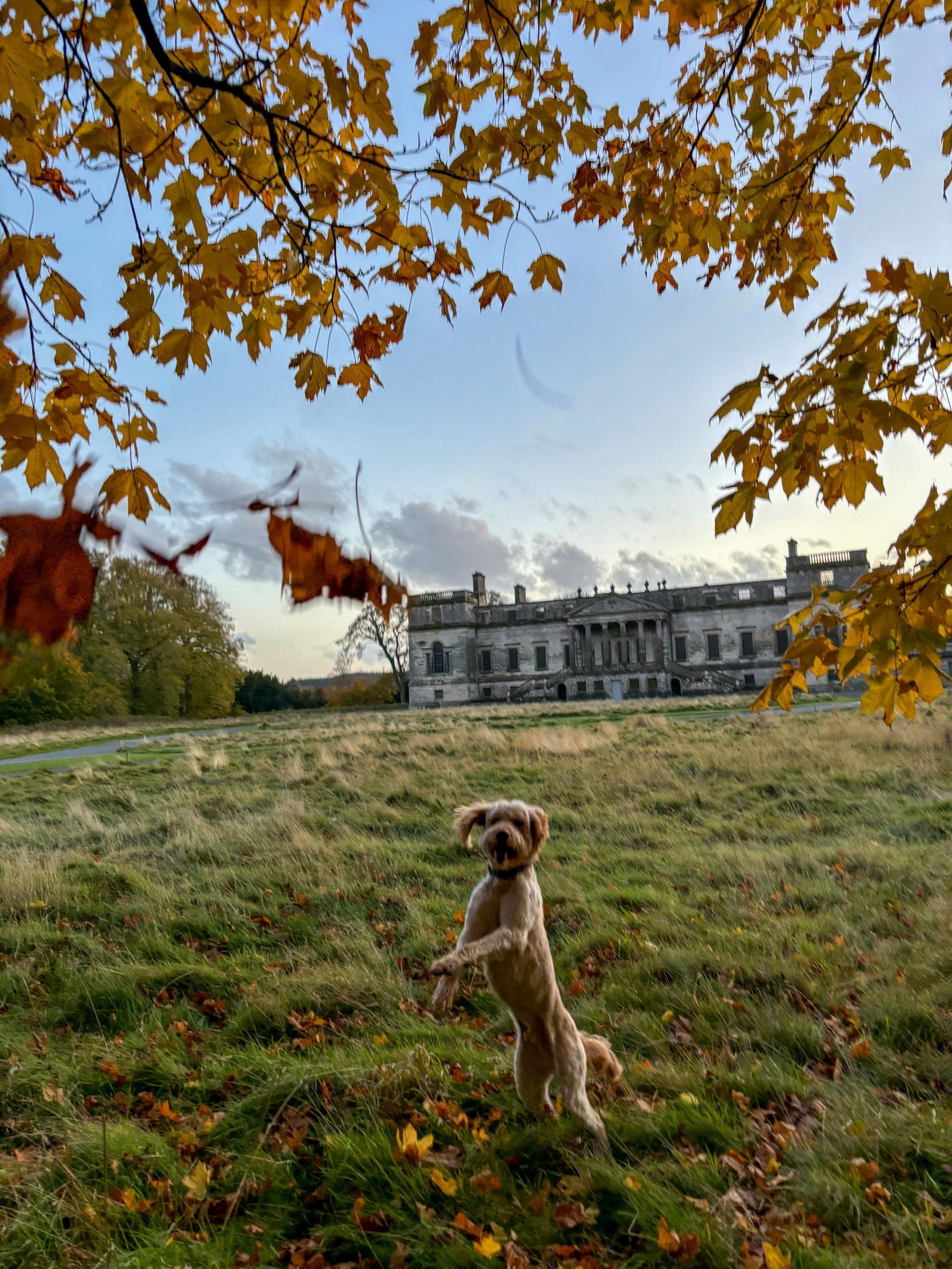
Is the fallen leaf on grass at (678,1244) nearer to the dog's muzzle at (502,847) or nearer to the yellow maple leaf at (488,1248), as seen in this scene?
the yellow maple leaf at (488,1248)

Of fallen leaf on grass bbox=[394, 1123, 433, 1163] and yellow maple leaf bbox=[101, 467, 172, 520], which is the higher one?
yellow maple leaf bbox=[101, 467, 172, 520]

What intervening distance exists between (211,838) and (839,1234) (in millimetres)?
7233

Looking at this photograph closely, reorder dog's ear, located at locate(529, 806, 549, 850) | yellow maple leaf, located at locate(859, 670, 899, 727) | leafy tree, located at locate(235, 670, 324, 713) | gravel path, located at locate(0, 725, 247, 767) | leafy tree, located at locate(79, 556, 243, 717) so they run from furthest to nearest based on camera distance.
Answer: leafy tree, located at locate(235, 670, 324, 713) < gravel path, located at locate(0, 725, 247, 767) < dog's ear, located at locate(529, 806, 549, 850) < yellow maple leaf, located at locate(859, 670, 899, 727) < leafy tree, located at locate(79, 556, 243, 717)

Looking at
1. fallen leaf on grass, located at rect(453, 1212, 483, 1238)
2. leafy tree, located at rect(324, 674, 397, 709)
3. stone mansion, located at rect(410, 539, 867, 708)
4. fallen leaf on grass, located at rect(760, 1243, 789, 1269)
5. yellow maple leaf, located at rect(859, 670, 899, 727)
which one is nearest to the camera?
fallen leaf on grass, located at rect(760, 1243, 789, 1269)

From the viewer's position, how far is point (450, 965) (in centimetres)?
230

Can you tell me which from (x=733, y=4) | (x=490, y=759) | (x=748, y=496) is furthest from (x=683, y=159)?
(x=490, y=759)

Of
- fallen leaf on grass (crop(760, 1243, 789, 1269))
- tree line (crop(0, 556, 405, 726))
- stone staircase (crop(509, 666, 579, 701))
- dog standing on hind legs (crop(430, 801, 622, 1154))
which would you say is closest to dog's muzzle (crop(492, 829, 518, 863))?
dog standing on hind legs (crop(430, 801, 622, 1154))

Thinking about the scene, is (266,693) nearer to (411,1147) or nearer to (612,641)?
(411,1147)

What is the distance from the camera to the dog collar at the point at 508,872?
287 centimetres

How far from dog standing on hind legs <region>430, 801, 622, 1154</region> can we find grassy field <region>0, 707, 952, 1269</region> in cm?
24

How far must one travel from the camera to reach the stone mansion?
186ft

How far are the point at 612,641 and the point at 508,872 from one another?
60.4 metres

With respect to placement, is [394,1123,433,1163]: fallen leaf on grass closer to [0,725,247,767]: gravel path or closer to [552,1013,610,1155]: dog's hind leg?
[552,1013,610,1155]: dog's hind leg

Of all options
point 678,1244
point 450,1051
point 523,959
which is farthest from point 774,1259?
point 450,1051
